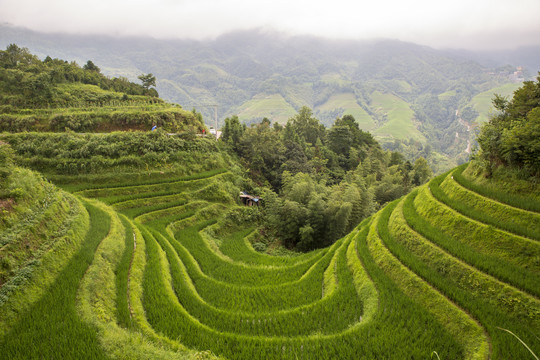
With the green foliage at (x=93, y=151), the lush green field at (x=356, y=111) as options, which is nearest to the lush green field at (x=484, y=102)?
the lush green field at (x=356, y=111)

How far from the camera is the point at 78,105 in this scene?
3027 centimetres

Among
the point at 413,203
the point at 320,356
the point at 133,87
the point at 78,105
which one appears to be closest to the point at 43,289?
the point at 320,356

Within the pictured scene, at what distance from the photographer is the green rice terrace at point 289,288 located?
7.91 metres

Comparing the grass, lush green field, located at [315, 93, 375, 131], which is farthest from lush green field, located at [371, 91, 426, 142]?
the grass

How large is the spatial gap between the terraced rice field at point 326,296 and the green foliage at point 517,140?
Result: 59.0 inches

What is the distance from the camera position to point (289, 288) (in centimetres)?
1293

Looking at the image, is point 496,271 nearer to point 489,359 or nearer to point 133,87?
point 489,359

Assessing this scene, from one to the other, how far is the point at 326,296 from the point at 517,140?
9565 mm

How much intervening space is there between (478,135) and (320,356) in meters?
12.2

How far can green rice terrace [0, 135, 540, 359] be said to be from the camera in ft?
25.9

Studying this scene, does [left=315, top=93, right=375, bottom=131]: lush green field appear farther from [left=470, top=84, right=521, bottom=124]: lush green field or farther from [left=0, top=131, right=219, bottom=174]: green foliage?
[left=0, top=131, right=219, bottom=174]: green foliage

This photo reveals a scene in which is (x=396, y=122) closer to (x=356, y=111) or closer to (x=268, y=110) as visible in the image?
(x=356, y=111)

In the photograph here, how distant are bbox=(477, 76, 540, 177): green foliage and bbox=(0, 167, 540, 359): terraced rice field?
1.50 meters

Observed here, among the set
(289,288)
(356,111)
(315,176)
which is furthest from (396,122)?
(289,288)
